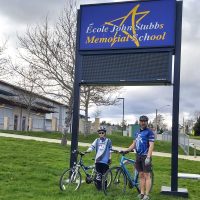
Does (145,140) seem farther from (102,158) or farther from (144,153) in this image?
(102,158)

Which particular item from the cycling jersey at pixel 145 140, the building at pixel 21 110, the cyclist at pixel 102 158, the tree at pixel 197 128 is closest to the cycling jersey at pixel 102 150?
the cyclist at pixel 102 158

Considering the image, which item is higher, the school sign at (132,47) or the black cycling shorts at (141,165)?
the school sign at (132,47)

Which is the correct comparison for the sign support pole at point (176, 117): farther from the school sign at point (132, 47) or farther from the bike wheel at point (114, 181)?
the bike wheel at point (114, 181)

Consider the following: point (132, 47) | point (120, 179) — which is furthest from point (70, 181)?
point (132, 47)

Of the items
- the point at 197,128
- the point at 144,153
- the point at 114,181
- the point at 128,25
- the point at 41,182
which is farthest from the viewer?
the point at 197,128

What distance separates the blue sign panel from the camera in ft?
37.2

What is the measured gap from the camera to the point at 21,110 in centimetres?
6238

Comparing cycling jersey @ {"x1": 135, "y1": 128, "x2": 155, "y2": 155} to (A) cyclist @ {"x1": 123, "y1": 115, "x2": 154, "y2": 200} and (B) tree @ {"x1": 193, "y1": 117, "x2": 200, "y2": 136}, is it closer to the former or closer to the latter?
(A) cyclist @ {"x1": 123, "y1": 115, "x2": 154, "y2": 200}

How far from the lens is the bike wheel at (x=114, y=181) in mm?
10055

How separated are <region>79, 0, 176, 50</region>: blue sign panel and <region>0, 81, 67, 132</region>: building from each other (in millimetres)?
36144

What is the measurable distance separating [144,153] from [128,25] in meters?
3.67

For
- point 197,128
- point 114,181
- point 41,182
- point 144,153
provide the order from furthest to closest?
point 197,128
point 41,182
point 114,181
point 144,153

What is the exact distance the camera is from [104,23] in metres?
11.9

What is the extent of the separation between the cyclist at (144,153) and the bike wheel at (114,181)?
1.88 feet
